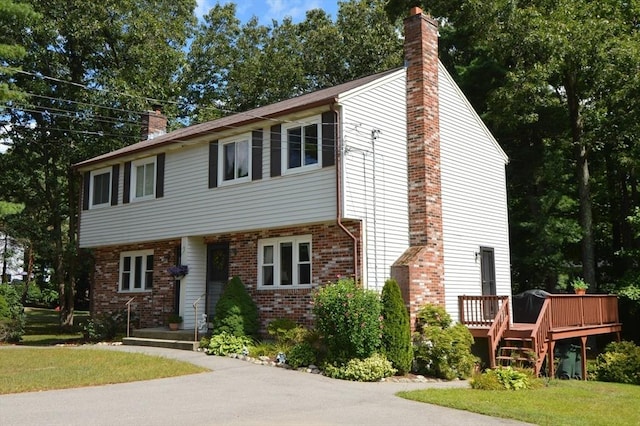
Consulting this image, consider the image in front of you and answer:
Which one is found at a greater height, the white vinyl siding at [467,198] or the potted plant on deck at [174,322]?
the white vinyl siding at [467,198]

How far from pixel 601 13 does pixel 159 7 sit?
22917mm

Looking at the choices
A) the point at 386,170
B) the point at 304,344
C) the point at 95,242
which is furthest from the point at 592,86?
the point at 95,242

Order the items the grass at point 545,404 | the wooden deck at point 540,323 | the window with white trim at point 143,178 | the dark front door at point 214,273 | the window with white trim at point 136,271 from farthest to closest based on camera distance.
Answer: the window with white trim at point 136,271 → the window with white trim at point 143,178 → the dark front door at point 214,273 → the wooden deck at point 540,323 → the grass at point 545,404

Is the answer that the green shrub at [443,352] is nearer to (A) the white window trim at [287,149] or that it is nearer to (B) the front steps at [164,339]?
(A) the white window trim at [287,149]

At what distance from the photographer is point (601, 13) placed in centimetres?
2320

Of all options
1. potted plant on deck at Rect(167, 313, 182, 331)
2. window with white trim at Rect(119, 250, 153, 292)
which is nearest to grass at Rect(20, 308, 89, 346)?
window with white trim at Rect(119, 250, 153, 292)

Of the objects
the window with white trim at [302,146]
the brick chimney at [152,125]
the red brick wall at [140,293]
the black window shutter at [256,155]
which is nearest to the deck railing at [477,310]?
the window with white trim at [302,146]

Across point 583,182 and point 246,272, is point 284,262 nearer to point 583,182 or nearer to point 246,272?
point 246,272

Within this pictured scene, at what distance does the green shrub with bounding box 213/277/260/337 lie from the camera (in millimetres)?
15391

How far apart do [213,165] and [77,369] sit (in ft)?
23.2

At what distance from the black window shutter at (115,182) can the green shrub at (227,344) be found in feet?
25.9

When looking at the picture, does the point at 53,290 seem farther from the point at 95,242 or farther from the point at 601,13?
the point at 601,13

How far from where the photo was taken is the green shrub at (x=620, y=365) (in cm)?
1677

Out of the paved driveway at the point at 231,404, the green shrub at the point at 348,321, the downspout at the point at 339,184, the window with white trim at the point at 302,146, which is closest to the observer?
the paved driveway at the point at 231,404
